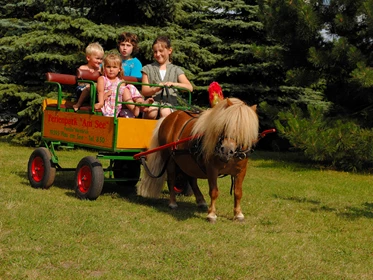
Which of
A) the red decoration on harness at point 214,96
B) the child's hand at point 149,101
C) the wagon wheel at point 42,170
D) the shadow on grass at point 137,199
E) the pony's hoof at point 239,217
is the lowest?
the shadow on grass at point 137,199

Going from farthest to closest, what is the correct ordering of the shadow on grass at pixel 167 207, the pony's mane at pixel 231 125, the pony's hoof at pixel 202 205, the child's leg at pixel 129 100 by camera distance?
the child's leg at pixel 129 100
the pony's hoof at pixel 202 205
the shadow on grass at pixel 167 207
the pony's mane at pixel 231 125

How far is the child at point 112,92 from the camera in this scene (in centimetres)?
756

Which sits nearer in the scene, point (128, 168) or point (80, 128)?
point (80, 128)

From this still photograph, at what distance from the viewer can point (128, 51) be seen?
8.43 meters

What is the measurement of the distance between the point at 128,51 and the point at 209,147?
300 centimetres

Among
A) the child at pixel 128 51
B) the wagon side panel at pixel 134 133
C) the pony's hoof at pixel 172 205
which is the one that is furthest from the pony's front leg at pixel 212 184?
the child at pixel 128 51

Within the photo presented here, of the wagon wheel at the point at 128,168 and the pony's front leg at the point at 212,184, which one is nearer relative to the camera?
the pony's front leg at the point at 212,184

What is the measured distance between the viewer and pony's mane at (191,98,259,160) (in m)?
5.77

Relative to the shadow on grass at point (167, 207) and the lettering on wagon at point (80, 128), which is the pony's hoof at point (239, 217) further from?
the lettering on wagon at point (80, 128)

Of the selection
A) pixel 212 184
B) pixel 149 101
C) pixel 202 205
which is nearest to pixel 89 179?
pixel 149 101

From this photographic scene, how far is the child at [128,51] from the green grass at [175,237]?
1.84 metres

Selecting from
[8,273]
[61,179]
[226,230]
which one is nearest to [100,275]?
[8,273]

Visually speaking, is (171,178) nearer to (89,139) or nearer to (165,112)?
(165,112)

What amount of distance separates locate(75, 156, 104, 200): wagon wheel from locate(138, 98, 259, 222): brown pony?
65 centimetres
